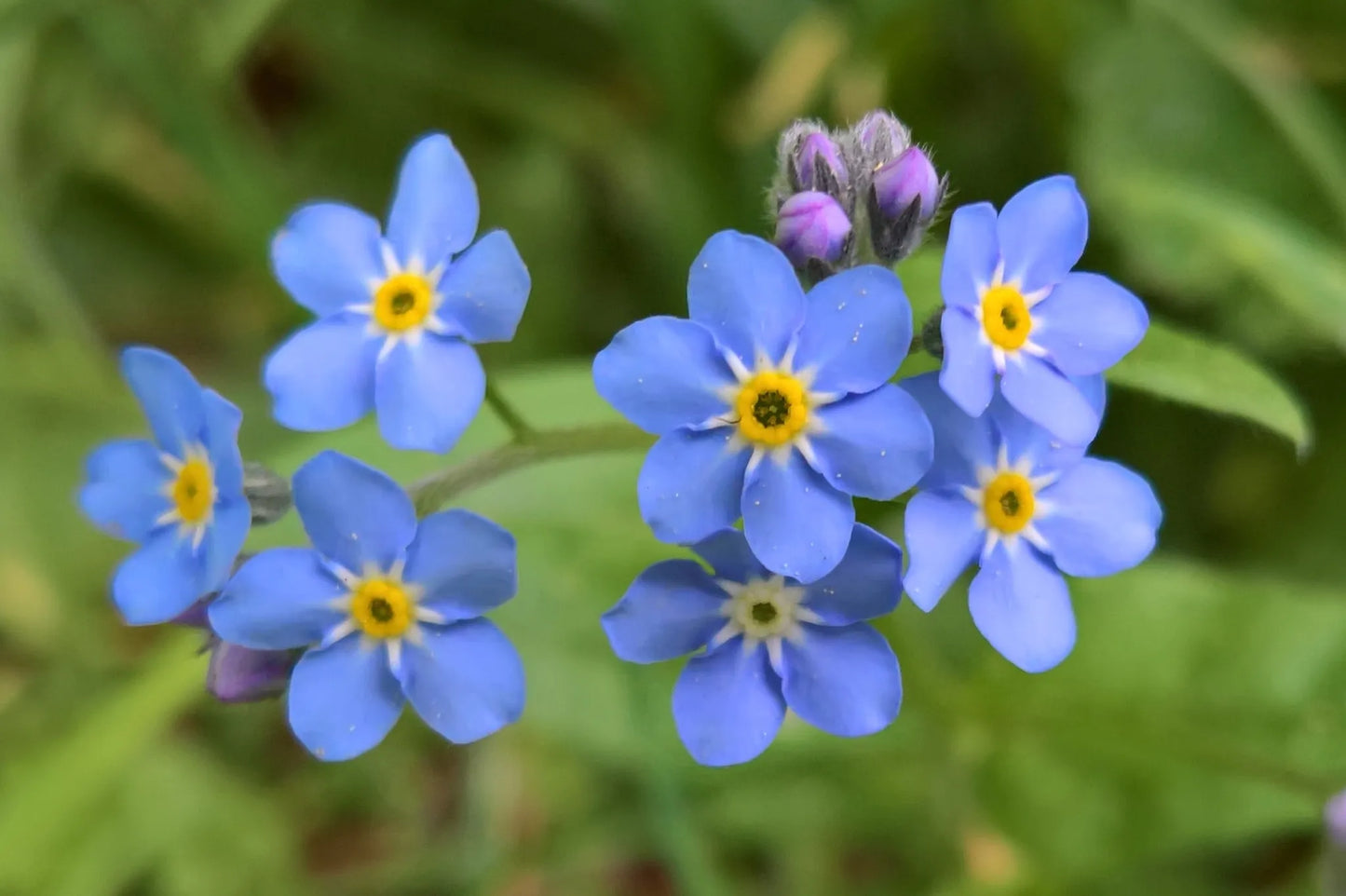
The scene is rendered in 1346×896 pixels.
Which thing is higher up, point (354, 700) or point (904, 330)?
point (904, 330)

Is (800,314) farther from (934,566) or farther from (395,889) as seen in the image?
(395,889)

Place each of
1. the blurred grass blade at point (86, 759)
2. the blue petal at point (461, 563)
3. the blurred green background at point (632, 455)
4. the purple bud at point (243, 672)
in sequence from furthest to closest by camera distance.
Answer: the blurred grass blade at point (86, 759) → the blurred green background at point (632, 455) → the purple bud at point (243, 672) → the blue petal at point (461, 563)

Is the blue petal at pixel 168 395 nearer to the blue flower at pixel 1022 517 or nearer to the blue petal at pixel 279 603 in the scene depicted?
the blue petal at pixel 279 603

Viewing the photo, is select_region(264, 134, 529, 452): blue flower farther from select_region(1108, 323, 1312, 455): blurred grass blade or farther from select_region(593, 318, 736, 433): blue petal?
select_region(1108, 323, 1312, 455): blurred grass blade

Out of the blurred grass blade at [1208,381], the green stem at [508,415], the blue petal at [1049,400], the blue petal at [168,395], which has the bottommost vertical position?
the blue petal at [168,395]

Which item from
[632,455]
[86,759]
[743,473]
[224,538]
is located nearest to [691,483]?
[743,473]

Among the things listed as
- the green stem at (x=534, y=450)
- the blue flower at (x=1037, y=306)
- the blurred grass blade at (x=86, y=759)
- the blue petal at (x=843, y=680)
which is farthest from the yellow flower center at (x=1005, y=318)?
the blurred grass blade at (x=86, y=759)

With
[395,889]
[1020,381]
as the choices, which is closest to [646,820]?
[395,889]
